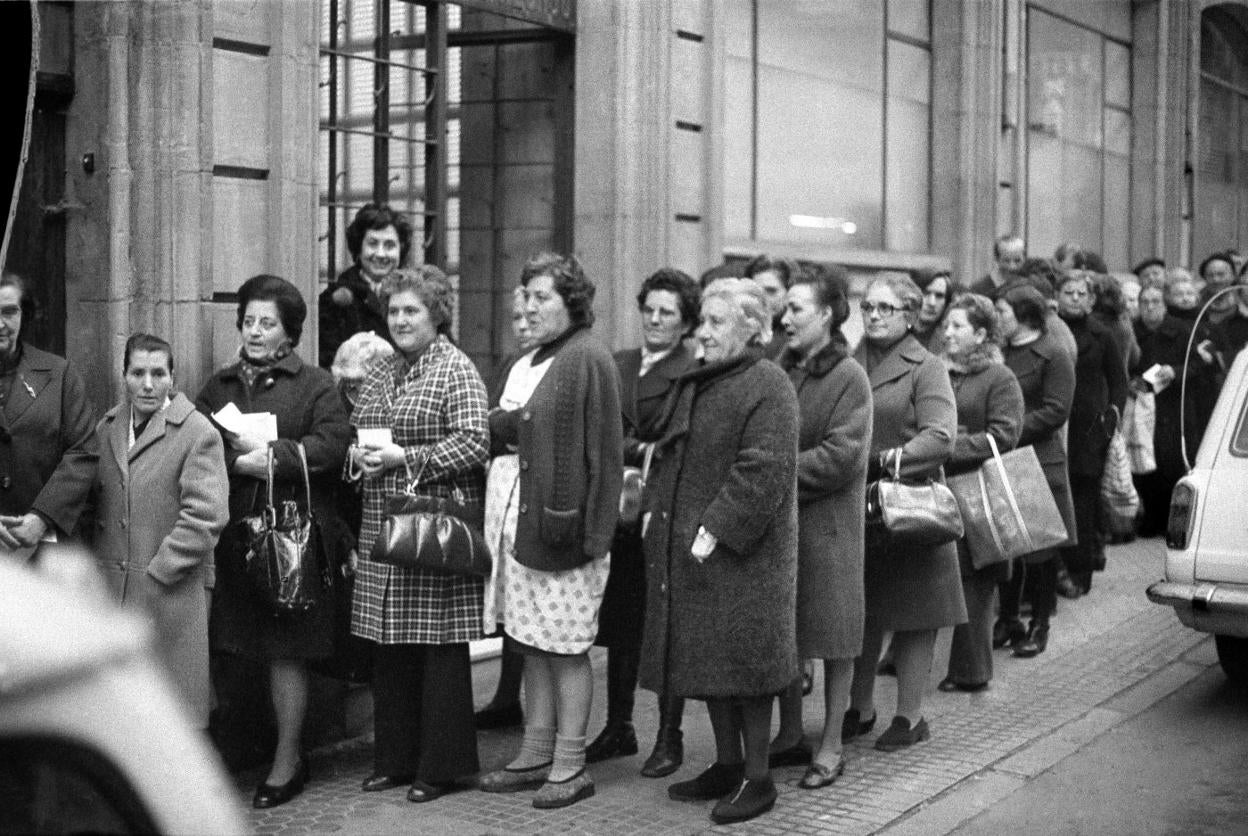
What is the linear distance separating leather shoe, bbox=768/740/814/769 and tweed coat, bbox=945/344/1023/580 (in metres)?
1.45

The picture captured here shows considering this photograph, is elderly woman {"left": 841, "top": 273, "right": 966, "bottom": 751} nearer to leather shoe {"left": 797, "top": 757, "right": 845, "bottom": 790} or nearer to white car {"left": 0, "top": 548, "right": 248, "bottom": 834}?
leather shoe {"left": 797, "top": 757, "right": 845, "bottom": 790}

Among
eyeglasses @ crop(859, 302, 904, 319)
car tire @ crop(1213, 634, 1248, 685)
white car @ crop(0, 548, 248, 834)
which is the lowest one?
car tire @ crop(1213, 634, 1248, 685)

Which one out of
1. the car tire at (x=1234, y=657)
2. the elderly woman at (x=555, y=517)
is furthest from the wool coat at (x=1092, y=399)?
the elderly woman at (x=555, y=517)

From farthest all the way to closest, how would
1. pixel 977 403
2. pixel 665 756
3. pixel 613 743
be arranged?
pixel 977 403, pixel 613 743, pixel 665 756

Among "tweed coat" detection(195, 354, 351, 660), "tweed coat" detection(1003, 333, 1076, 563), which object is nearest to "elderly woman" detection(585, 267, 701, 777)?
"tweed coat" detection(195, 354, 351, 660)

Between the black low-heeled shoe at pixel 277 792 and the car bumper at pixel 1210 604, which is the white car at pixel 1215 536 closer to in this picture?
the car bumper at pixel 1210 604

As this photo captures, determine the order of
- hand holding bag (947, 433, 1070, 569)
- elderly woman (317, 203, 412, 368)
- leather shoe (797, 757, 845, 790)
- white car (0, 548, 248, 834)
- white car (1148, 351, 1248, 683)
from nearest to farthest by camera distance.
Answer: white car (0, 548, 248, 834), leather shoe (797, 757, 845, 790), elderly woman (317, 203, 412, 368), white car (1148, 351, 1248, 683), hand holding bag (947, 433, 1070, 569)

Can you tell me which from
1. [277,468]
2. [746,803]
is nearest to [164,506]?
[277,468]

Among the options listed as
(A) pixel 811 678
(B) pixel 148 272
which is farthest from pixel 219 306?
(A) pixel 811 678

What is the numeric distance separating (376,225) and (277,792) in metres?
2.45

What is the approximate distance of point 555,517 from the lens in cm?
648

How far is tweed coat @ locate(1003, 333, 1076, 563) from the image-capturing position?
9211 mm

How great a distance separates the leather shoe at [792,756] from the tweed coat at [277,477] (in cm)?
180

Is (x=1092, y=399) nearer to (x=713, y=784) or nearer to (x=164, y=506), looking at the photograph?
(x=713, y=784)
